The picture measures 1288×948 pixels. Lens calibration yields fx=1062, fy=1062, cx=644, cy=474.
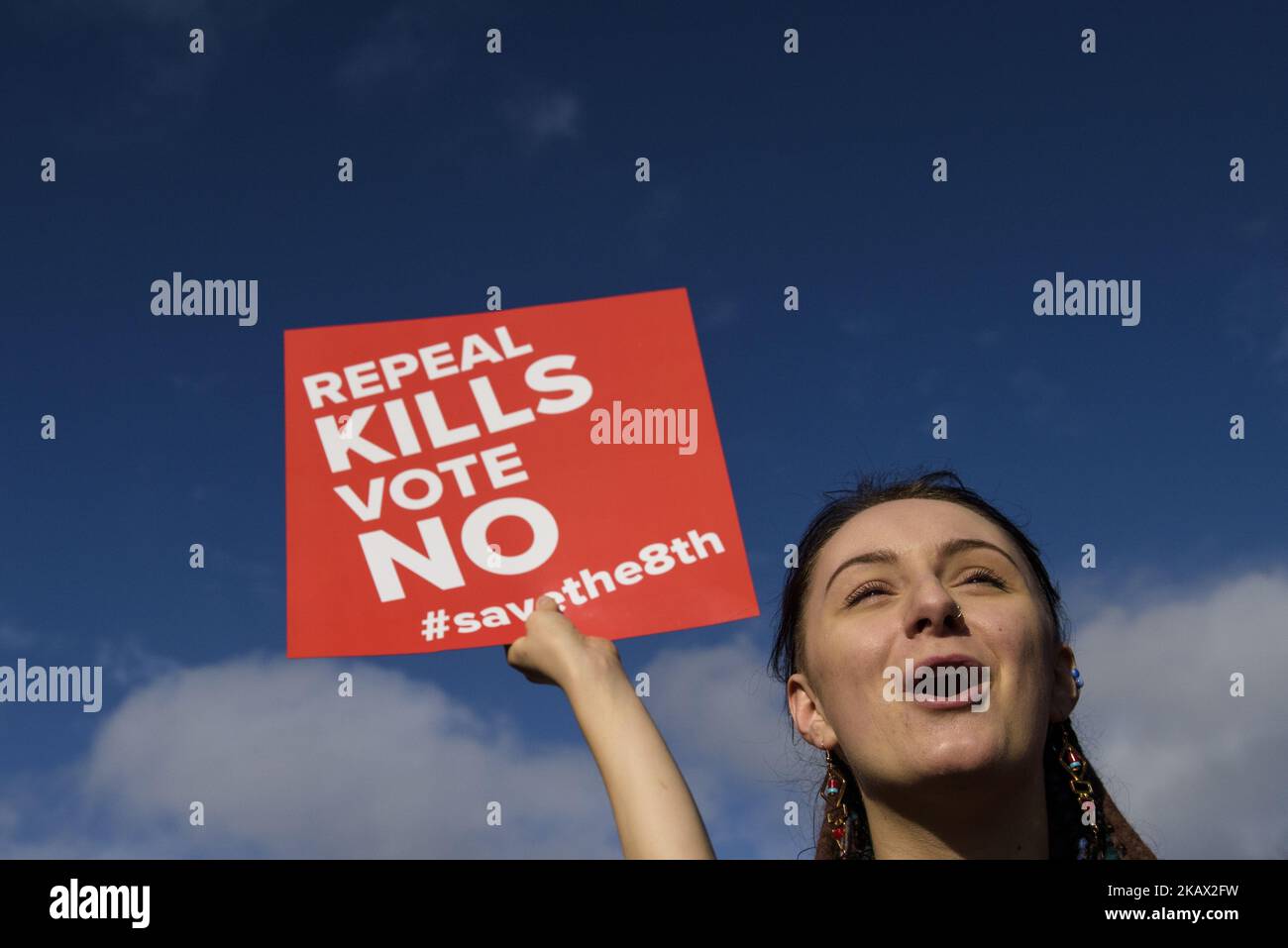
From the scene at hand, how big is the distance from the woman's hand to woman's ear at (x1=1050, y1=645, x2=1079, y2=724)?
135 cm

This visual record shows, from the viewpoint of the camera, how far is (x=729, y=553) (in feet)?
12.0

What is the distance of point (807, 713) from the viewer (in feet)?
11.3

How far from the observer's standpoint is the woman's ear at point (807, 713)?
3.37 meters

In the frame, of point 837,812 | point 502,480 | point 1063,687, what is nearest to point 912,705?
point 1063,687

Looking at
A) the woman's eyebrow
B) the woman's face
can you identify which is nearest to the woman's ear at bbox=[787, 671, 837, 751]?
the woman's face

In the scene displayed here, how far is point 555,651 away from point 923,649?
114 cm

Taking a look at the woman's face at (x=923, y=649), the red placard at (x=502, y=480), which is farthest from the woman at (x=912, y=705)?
the red placard at (x=502, y=480)

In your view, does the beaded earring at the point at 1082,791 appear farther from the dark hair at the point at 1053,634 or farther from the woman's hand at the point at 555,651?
the woman's hand at the point at 555,651

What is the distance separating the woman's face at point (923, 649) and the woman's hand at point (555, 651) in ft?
2.21

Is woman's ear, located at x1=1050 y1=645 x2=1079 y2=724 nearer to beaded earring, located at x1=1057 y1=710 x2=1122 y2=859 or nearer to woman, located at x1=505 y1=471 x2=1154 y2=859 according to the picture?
woman, located at x1=505 y1=471 x2=1154 y2=859

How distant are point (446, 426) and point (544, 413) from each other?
0.35 meters
